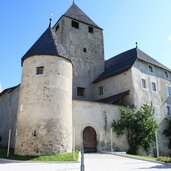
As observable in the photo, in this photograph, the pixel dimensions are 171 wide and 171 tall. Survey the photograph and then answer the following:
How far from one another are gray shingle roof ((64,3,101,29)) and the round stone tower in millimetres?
14308

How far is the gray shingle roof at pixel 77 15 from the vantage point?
3193 centimetres

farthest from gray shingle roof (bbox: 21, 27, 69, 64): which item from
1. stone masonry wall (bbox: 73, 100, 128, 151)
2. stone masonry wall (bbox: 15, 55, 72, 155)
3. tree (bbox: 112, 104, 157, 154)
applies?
tree (bbox: 112, 104, 157, 154)

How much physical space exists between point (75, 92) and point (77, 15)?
41.0ft

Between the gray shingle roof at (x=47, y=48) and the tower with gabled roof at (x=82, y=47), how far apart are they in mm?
9445

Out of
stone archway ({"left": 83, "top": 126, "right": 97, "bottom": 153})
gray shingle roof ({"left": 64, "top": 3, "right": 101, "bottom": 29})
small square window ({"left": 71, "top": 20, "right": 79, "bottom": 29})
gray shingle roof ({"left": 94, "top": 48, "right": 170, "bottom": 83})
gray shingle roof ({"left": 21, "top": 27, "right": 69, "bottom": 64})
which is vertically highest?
gray shingle roof ({"left": 64, "top": 3, "right": 101, "bottom": 29})

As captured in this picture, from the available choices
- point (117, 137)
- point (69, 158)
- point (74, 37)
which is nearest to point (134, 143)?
point (117, 137)

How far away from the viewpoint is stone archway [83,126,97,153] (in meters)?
21.0

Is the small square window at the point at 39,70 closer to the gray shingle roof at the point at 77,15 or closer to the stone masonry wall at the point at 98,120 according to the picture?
the stone masonry wall at the point at 98,120

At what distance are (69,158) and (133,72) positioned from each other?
15231 millimetres

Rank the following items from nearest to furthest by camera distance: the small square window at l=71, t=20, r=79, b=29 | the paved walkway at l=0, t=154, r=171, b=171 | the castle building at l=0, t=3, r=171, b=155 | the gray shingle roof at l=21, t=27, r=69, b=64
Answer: the paved walkway at l=0, t=154, r=171, b=171 → the castle building at l=0, t=3, r=171, b=155 → the gray shingle roof at l=21, t=27, r=69, b=64 → the small square window at l=71, t=20, r=79, b=29

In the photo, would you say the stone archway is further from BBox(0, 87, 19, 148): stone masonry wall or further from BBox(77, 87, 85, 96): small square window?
BBox(77, 87, 85, 96): small square window

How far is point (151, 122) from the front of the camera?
23422mm

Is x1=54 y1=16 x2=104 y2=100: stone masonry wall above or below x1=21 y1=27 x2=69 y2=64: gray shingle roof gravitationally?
above

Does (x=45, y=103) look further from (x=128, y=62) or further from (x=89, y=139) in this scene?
(x=128, y=62)
